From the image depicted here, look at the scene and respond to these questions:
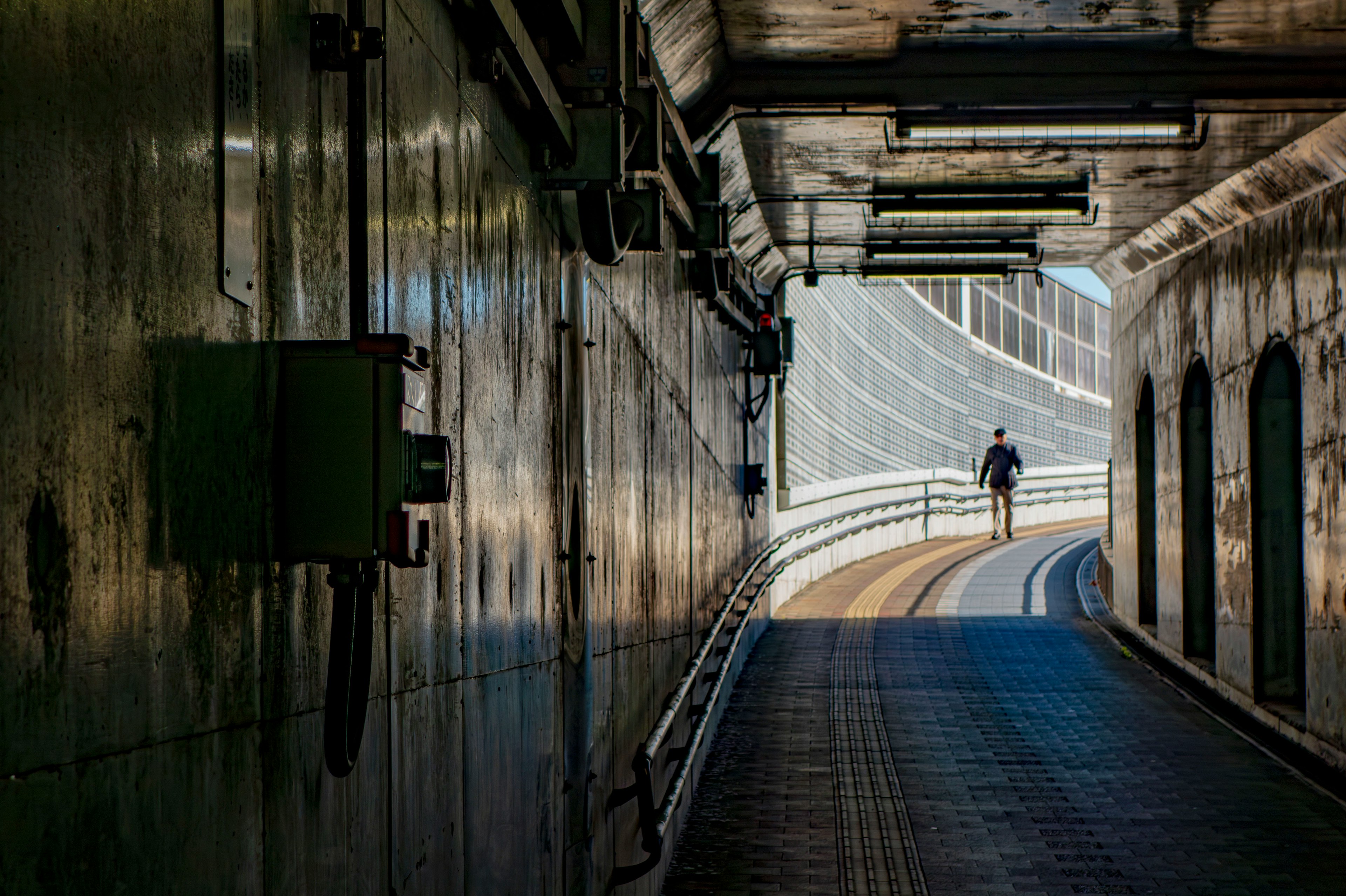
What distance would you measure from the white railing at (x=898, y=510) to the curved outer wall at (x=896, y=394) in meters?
0.87

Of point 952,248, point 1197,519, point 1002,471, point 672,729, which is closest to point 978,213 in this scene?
point 952,248

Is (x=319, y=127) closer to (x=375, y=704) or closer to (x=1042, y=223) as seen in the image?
(x=375, y=704)

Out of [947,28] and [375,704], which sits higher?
[947,28]

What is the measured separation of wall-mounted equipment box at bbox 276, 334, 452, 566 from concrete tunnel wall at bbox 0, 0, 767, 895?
6 cm

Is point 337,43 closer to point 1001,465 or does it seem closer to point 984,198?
point 984,198

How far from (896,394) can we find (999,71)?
20.4 metres

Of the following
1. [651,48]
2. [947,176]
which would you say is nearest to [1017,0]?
[651,48]

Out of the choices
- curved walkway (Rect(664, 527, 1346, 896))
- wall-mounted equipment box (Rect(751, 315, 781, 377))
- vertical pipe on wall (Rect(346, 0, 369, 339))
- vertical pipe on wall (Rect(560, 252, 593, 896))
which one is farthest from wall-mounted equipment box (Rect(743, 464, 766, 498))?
vertical pipe on wall (Rect(346, 0, 369, 339))

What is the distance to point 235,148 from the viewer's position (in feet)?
7.06

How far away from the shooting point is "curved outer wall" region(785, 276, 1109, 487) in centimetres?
2270

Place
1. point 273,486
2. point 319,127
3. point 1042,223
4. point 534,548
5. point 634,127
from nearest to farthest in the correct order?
point 273,486, point 319,127, point 534,548, point 634,127, point 1042,223

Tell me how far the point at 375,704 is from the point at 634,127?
3245 millimetres

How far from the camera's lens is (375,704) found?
9.21 ft

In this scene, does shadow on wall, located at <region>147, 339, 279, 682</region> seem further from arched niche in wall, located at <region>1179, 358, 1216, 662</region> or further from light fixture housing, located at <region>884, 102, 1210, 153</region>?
arched niche in wall, located at <region>1179, 358, 1216, 662</region>
